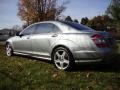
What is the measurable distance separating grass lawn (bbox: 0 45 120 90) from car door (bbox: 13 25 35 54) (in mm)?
798

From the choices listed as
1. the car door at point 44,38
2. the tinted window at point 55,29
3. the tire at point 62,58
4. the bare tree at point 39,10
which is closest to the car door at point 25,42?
the car door at point 44,38

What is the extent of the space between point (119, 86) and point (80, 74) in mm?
1402

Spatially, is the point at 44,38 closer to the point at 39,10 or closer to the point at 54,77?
the point at 54,77

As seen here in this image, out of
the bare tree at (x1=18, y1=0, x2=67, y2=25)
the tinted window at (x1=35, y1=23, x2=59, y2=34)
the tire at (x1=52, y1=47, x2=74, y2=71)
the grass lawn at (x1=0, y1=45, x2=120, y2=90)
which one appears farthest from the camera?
the bare tree at (x1=18, y1=0, x2=67, y2=25)

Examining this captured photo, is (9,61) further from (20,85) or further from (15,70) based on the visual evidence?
(20,85)

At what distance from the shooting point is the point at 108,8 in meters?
47.3

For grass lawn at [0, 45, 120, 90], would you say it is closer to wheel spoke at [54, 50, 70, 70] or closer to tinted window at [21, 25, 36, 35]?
wheel spoke at [54, 50, 70, 70]

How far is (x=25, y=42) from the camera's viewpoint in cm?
956

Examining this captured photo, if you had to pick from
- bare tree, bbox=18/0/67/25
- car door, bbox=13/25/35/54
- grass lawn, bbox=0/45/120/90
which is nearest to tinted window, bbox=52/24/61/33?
grass lawn, bbox=0/45/120/90

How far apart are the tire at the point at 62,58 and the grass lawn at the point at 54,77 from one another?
192 millimetres

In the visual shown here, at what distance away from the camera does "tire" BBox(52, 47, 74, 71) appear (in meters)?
7.60

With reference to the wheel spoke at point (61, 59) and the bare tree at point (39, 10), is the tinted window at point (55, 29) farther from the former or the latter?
the bare tree at point (39, 10)

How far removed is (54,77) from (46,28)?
229cm

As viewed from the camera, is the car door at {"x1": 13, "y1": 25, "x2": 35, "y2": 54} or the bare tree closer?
the car door at {"x1": 13, "y1": 25, "x2": 35, "y2": 54}
